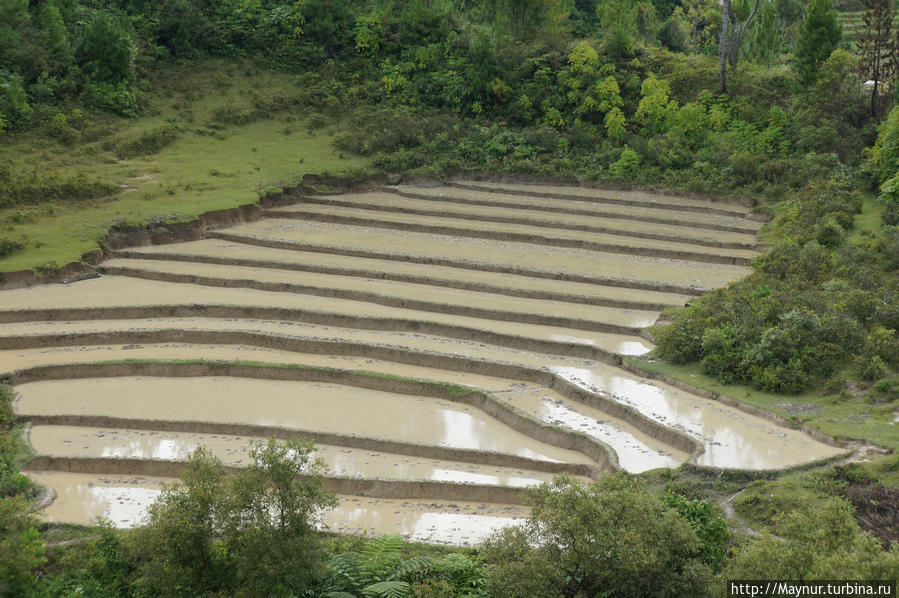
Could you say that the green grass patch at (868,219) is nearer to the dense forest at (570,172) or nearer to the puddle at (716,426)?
the dense forest at (570,172)

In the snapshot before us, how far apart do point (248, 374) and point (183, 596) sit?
7634mm

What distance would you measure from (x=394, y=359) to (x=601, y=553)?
902 centimetres

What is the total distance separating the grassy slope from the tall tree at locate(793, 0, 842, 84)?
15.7 m

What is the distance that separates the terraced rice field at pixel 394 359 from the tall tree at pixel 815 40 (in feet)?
23.4

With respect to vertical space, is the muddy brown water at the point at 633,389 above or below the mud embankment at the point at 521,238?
below

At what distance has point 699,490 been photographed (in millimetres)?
11312

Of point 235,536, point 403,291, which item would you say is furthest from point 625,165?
point 235,536

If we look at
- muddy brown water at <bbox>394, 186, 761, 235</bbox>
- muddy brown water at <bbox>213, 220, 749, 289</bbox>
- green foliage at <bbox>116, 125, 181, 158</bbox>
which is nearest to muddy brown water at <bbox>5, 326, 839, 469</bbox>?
muddy brown water at <bbox>213, 220, 749, 289</bbox>

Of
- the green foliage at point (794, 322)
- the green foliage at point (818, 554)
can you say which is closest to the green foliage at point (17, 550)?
the green foliage at point (818, 554)

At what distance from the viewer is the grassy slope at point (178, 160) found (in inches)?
890

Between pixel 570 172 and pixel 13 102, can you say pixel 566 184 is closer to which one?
pixel 570 172

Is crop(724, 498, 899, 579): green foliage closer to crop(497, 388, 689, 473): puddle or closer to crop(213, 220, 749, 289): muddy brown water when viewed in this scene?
crop(497, 388, 689, 473): puddle

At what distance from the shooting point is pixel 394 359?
55.6 ft

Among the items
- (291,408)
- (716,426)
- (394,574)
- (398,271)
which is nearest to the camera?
(394,574)
